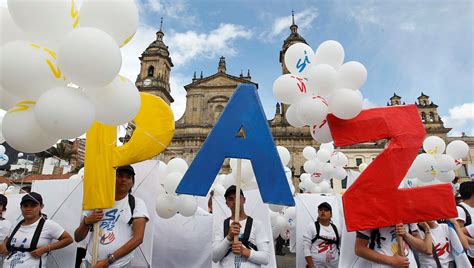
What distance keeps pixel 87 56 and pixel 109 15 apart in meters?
0.42

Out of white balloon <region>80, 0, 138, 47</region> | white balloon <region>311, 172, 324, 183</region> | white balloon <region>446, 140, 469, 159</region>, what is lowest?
white balloon <region>446, 140, 469, 159</region>

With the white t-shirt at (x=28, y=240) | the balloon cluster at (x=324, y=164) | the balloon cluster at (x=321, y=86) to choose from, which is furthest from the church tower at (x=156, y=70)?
the balloon cluster at (x=321, y=86)

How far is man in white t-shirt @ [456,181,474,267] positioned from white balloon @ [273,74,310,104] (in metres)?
2.33

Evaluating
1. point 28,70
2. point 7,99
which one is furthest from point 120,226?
point 28,70

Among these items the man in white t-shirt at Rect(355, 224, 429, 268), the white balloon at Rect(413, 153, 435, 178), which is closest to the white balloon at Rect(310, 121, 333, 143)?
the man in white t-shirt at Rect(355, 224, 429, 268)

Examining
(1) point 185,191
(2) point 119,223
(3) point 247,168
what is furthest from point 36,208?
(3) point 247,168

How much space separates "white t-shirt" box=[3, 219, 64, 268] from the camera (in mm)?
2812

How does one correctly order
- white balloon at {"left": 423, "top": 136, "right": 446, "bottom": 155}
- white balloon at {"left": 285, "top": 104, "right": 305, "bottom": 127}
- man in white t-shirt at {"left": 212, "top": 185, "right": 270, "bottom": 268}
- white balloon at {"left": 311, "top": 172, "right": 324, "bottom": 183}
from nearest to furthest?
man in white t-shirt at {"left": 212, "top": 185, "right": 270, "bottom": 268}, white balloon at {"left": 285, "top": 104, "right": 305, "bottom": 127}, white balloon at {"left": 423, "top": 136, "right": 446, "bottom": 155}, white balloon at {"left": 311, "top": 172, "right": 324, "bottom": 183}

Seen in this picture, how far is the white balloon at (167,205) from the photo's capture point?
3.45 meters

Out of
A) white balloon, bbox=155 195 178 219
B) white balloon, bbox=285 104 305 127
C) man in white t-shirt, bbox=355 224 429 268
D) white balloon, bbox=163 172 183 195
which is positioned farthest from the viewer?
white balloon, bbox=163 172 183 195

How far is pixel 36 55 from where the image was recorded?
70.2 inches

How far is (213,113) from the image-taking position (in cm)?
2745

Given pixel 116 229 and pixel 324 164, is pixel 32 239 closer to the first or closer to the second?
pixel 116 229

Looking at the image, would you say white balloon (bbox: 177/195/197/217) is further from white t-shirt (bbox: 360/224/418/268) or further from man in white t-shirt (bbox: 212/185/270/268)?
white t-shirt (bbox: 360/224/418/268)
